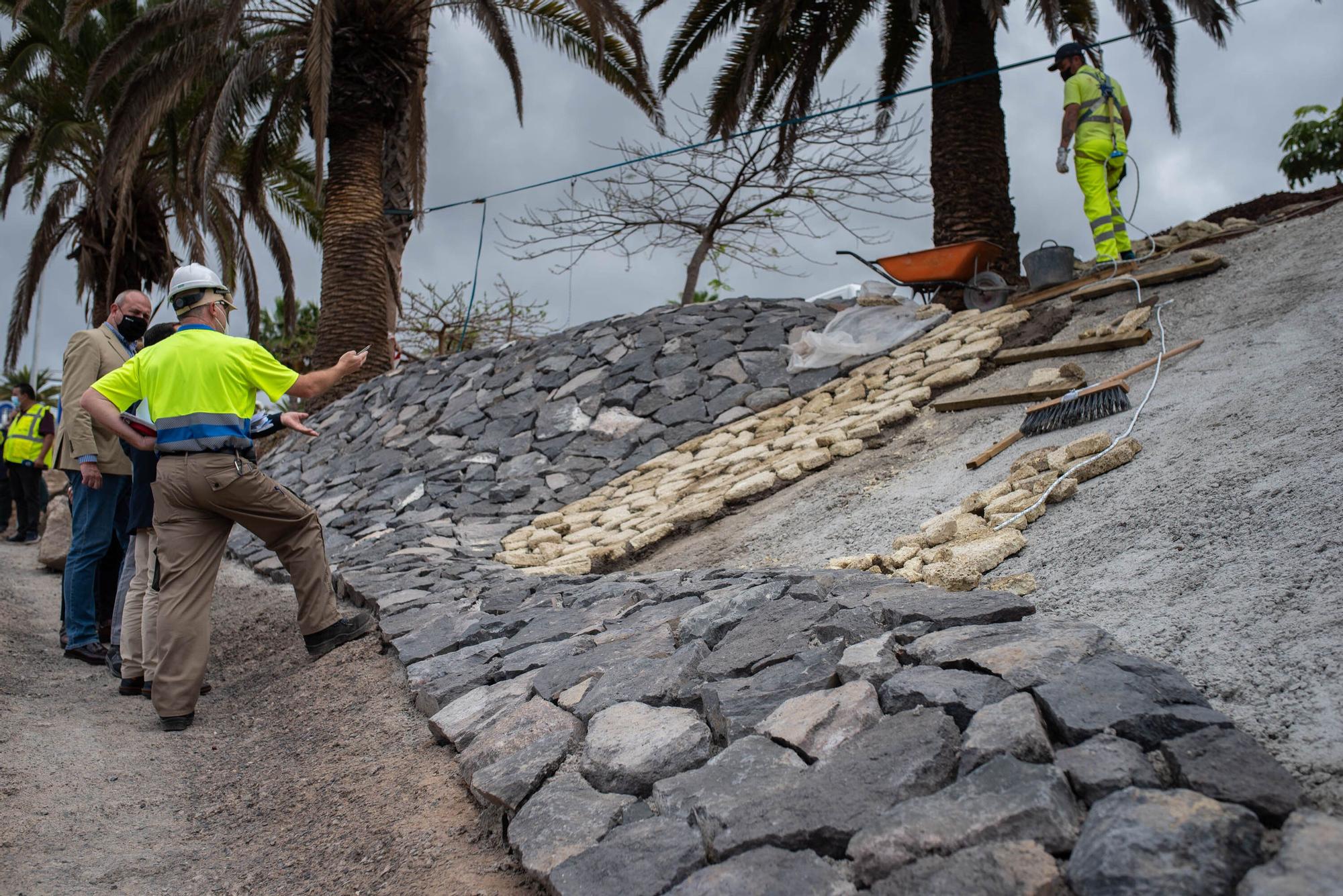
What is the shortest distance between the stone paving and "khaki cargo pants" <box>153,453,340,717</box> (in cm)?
78

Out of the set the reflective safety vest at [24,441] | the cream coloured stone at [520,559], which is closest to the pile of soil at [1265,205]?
the cream coloured stone at [520,559]

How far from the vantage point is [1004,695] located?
7.03ft

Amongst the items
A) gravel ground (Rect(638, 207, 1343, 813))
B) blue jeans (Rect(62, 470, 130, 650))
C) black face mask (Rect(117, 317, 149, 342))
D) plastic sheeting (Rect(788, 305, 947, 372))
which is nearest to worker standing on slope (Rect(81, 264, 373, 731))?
blue jeans (Rect(62, 470, 130, 650))

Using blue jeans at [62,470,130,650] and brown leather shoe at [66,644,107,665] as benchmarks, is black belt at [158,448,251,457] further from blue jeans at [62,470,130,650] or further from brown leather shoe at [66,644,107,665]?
brown leather shoe at [66,644,107,665]

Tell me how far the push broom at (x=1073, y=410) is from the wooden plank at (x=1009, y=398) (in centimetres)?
18

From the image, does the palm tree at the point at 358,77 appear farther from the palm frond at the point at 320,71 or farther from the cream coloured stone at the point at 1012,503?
the cream coloured stone at the point at 1012,503

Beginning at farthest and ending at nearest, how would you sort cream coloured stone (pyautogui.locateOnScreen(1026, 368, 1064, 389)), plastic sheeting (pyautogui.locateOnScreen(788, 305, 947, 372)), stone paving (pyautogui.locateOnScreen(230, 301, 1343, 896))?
plastic sheeting (pyautogui.locateOnScreen(788, 305, 947, 372))
cream coloured stone (pyautogui.locateOnScreen(1026, 368, 1064, 389))
stone paving (pyautogui.locateOnScreen(230, 301, 1343, 896))

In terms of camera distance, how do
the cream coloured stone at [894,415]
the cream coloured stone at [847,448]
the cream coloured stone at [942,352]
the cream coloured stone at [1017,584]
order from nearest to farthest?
the cream coloured stone at [1017,584] < the cream coloured stone at [847,448] < the cream coloured stone at [894,415] < the cream coloured stone at [942,352]

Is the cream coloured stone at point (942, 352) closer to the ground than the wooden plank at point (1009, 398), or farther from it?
farther from it

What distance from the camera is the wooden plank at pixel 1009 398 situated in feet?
17.2

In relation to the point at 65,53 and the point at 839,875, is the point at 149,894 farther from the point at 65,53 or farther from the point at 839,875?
the point at 65,53

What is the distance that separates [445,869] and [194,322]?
2455mm

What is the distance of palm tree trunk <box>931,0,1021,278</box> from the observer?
9016mm

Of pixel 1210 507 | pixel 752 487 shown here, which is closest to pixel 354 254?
pixel 752 487
